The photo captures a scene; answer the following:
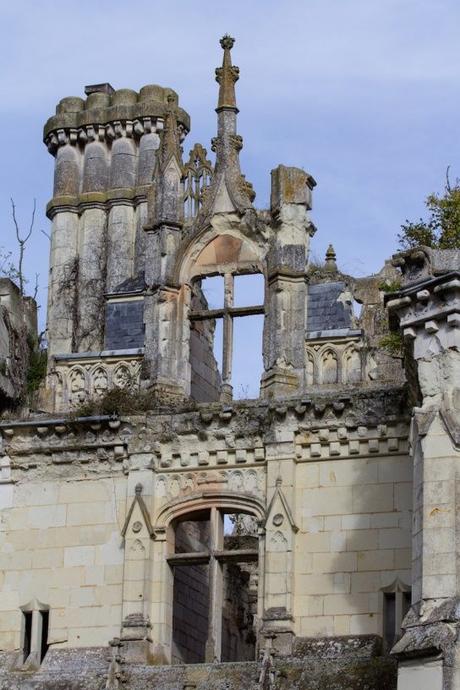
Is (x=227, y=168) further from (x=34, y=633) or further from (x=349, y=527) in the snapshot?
(x=34, y=633)

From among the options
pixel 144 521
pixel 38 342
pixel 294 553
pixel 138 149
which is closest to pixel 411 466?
pixel 294 553

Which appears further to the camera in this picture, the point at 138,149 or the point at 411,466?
the point at 138,149

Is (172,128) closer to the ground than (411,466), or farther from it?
farther from it

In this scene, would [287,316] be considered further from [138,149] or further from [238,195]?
[138,149]

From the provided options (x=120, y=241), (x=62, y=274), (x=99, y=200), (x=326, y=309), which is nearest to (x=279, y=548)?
(x=326, y=309)

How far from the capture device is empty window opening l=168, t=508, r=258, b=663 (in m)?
31.0

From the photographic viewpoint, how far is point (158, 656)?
30.7 meters

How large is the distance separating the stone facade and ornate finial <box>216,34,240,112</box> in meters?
0.02

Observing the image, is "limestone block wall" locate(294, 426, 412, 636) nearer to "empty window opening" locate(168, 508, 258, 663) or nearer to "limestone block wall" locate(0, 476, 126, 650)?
"empty window opening" locate(168, 508, 258, 663)

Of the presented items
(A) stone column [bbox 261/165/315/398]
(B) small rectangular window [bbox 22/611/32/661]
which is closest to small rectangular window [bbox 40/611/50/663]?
(B) small rectangular window [bbox 22/611/32/661]

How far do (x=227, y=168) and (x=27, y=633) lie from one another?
8.18 m

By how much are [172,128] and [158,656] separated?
886cm

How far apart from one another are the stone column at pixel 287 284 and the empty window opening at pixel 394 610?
11.8 ft

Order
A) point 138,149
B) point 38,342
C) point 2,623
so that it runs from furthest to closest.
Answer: point 138,149 → point 38,342 → point 2,623
